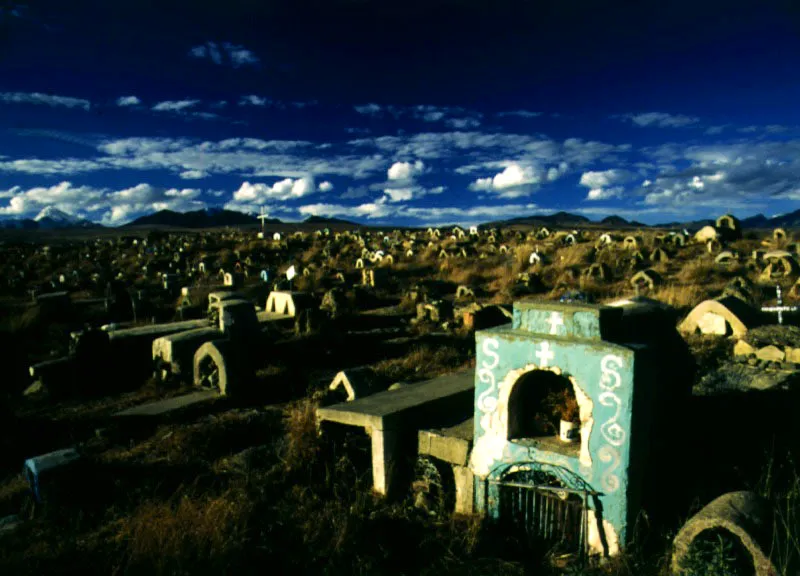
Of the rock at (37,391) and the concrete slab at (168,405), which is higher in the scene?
the concrete slab at (168,405)

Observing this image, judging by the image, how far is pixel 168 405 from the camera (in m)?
8.90

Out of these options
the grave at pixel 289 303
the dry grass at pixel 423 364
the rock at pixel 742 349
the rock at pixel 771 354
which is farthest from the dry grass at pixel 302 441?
the grave at pixel 289 303

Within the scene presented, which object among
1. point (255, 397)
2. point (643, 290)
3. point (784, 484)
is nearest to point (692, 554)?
point (784, 484)

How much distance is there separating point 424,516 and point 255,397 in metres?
5.28

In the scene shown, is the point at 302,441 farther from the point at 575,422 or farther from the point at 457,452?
the point at 575,422

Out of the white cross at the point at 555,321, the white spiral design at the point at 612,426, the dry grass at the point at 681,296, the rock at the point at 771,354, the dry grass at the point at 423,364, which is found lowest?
the dry grass at the point at 423,364

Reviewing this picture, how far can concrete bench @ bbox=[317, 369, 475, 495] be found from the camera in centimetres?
560

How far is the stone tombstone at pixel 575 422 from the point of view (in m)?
4.07

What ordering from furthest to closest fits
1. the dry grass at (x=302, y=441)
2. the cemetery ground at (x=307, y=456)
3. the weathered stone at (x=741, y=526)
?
1. the dry grass at (x=302, y=441)
2. the cemetery ground at (x=307, y=456)
3. the weathered stone at (x=741, y=526)

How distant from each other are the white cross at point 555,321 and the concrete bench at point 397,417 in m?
2.19

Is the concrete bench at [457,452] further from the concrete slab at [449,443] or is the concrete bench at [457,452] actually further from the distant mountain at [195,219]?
the distant mountain at [195,219]

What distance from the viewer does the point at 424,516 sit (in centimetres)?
518

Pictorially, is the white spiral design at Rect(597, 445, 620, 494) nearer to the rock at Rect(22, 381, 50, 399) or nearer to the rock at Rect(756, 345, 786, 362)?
the rock at Rect(756, 345, 786, 362)

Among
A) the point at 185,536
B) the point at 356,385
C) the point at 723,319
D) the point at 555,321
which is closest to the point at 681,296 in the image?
the point at 723,319
